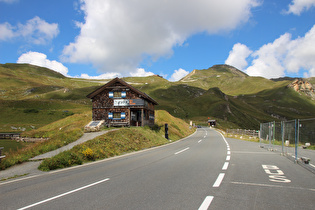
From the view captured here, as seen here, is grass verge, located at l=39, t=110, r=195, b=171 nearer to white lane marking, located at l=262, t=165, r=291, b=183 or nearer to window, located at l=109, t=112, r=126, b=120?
white lane marking, located at l=262, t=165, r=291, b=183

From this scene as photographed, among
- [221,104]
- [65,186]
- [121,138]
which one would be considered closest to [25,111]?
[121,138]

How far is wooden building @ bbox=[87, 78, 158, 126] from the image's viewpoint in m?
33.9

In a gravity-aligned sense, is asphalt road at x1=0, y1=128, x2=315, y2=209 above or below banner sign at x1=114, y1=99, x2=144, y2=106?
below

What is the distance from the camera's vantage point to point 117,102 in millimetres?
34406

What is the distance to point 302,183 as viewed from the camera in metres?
6.62

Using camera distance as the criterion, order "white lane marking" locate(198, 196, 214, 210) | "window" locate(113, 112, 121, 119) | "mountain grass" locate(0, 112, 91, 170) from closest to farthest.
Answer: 1. "white lane marking" locate(198, 196, 214, 210)
2. "mountain grass" locate(0, 112, 91, 170)
3. "window" locate(113, 112, 121, 119)

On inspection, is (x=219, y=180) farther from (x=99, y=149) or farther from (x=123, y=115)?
(x=123, y=115)

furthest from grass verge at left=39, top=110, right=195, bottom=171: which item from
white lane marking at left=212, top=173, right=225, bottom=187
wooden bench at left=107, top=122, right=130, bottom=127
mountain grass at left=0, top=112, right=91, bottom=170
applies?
wooden bench at left=107, top=122, right=130, bottom=127

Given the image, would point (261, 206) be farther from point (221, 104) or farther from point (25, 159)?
point (221, 104)

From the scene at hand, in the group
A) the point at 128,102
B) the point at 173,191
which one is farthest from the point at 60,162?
the point at 128,102

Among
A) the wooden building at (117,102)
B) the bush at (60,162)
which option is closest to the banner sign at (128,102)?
the wooden building at (117,102)

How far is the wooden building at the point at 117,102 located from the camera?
33.9 metres

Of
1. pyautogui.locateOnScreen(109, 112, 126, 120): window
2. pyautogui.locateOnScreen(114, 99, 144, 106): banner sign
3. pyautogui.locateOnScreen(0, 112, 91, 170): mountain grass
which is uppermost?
pyautogui.locateOnScreen(114, 99, 144, 106): banner sign

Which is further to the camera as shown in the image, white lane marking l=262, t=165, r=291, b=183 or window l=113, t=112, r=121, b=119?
window l=113, t=112, r=121, b=119
